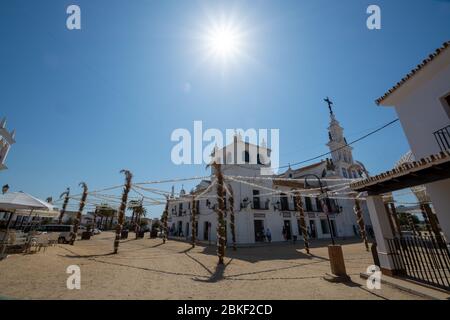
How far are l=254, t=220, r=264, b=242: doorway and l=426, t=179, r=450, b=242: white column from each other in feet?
52.6

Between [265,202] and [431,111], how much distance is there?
55.1 feet

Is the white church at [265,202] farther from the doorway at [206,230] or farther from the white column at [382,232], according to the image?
the white column at [382,232]

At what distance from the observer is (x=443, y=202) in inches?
258

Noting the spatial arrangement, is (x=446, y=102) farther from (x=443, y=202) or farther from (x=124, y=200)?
(x=124, y=200)

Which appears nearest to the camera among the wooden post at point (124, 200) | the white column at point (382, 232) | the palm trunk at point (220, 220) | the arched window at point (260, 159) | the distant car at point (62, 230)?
the white column at point (382, 232)

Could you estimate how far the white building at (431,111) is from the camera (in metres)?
6.57

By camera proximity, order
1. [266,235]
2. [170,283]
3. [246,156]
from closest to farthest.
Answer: [170,283] < [266,235] < [246,156]

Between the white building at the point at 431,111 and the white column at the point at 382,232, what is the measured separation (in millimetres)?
1986

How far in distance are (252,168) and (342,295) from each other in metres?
18.5

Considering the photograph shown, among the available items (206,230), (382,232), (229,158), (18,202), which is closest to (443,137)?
(382,232)

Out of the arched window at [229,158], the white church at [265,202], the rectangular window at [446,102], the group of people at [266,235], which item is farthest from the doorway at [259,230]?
the rectangular window at [446,102]

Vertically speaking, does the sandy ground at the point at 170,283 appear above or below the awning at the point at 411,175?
below

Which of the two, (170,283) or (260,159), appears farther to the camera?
(260,159)
